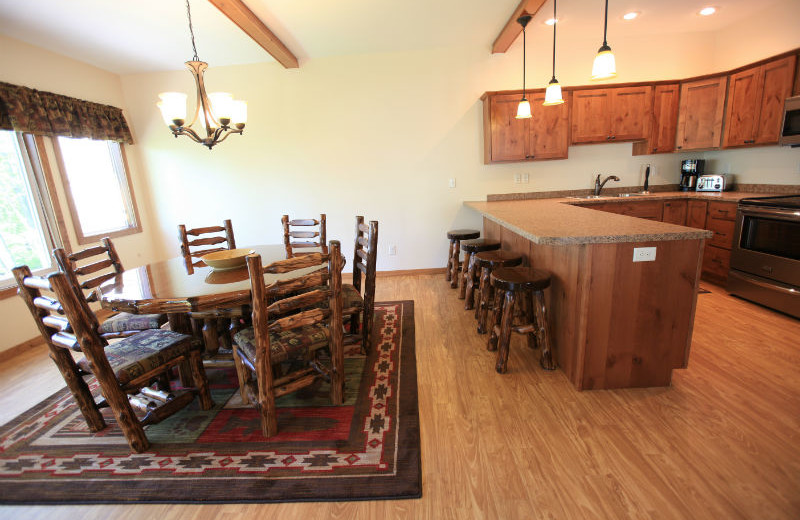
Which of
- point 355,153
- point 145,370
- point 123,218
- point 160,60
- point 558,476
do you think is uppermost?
point 160,60

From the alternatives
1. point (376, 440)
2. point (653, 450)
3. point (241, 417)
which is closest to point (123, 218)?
point (241, 417)

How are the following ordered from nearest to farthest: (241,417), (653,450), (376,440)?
(653,450), (376,440), (241,417)

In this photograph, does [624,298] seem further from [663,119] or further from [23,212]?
[23,212]

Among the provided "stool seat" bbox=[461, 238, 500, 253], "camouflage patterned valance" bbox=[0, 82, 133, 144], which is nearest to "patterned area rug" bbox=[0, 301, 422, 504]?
"stool seat" bbox=[461, 238, 500, 253]

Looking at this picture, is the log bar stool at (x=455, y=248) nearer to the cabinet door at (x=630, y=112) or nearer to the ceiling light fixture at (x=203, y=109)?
the cabinet door at (x=630, y=112)

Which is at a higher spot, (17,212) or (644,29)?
(644,29)

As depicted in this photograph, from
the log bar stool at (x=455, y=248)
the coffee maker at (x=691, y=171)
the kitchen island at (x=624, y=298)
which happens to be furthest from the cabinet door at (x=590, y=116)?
the kitchen island at (x=624, y=298)

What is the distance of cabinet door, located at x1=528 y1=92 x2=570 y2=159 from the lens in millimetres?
3904

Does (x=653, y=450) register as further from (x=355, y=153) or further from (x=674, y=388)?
(x=355, y=153)

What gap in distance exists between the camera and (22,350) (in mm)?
3008

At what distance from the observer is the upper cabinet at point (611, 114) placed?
3.87 metres

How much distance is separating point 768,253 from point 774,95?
150 centimetres

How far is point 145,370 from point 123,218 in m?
3.45

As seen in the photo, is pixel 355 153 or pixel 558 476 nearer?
pixel 558 476
